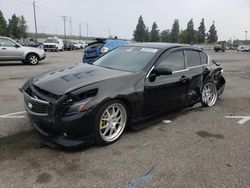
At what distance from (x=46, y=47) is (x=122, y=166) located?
34.1m

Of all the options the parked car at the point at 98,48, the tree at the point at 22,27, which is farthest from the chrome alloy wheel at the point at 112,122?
the tree at the point at 22,27

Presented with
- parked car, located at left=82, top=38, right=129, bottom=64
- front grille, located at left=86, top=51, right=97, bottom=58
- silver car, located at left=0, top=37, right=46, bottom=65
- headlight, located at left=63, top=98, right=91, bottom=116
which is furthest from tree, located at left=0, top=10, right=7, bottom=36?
headlight, located at left=63, top=98, right=91, bottom=116

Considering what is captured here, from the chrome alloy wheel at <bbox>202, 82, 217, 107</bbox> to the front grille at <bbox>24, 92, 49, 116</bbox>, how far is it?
12.3ft

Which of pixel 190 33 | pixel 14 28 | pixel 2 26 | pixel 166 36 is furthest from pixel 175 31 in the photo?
pixel 2 26

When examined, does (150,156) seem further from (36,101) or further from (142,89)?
(36,101)

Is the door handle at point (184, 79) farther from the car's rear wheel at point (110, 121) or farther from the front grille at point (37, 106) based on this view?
the front grille at point (37, 106)

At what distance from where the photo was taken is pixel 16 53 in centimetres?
1445

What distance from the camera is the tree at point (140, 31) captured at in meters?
84.8

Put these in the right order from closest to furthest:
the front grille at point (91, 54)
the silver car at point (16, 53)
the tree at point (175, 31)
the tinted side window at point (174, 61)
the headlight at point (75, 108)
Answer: the headlight at point (75, 108) < the tinted side window at point (174, 61) < the front grille at point (91, 54) < the silver car at point (16, 53) < the tree at point (175, 31)

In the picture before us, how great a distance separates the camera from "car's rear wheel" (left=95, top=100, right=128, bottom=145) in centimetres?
378

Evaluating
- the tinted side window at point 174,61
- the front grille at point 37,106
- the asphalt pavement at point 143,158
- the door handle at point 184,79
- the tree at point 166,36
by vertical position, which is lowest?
the asphalt pavement at point 143,158

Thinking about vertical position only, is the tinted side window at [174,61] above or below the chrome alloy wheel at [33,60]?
above

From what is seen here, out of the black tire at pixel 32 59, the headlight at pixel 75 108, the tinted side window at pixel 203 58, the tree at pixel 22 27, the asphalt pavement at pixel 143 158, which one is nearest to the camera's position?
the asphalt pavement at pixel 143 158

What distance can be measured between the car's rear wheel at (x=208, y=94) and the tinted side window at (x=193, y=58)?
1.97 feet
